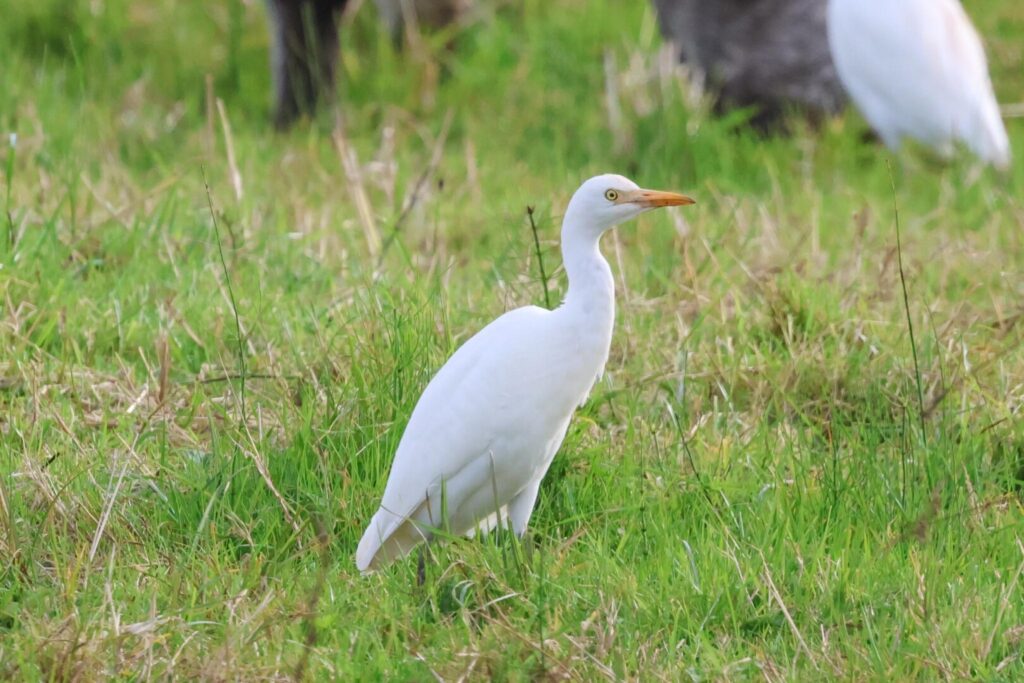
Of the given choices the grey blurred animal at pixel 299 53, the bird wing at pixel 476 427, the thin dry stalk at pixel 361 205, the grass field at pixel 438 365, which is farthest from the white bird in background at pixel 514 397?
the grey blurred animal at pixel 299 53

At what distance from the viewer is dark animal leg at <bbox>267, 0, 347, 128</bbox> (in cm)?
583

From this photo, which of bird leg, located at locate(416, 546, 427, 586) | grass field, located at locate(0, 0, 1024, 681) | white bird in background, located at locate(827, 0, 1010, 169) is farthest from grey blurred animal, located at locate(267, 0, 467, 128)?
bird leg, located at locate(416, 546, 427, 586)

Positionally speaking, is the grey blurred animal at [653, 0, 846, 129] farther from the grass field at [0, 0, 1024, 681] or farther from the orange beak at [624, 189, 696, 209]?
the orange beak at [624, 189, 696, 209]

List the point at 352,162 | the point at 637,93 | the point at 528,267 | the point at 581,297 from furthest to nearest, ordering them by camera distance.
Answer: the point at 637,93 < the point at 352,162 < the point at 528,267 < the point at 581,297

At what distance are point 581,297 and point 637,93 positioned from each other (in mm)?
3336

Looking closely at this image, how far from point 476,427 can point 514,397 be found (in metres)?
0.09

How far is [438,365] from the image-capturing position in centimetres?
318

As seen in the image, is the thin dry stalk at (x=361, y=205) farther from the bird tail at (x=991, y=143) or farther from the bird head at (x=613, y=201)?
the bird tail at (x=991, y=143)

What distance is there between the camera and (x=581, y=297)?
2.62 meters

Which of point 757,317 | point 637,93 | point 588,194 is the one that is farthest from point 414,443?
point 637,93

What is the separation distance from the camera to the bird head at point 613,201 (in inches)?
102

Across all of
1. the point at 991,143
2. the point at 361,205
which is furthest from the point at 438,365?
the point at 991,143

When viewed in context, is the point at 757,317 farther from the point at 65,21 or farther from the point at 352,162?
the point at 65,21

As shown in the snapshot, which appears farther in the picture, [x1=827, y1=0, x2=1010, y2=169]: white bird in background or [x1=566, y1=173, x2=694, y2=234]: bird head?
[x1=827, y1=0, x2=1010, y2=169]: white bird in background
